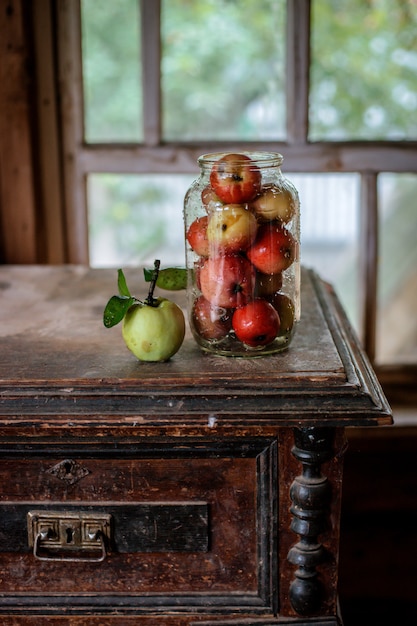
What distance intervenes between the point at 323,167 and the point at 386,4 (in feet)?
1.28

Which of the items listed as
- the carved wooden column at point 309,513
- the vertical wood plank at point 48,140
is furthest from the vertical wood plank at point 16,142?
the carved wooden column at point 309,513

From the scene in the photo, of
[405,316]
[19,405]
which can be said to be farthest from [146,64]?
[19,405]

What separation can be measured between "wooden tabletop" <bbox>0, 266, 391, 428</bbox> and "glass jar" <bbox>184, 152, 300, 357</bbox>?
41 millimetres

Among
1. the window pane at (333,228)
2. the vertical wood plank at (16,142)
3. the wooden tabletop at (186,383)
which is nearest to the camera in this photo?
the wooden tabletop at (186,383)

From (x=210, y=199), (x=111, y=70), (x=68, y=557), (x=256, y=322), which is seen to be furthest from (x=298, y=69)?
(x=68, y=557)

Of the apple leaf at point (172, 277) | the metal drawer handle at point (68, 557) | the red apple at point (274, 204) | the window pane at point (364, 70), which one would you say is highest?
the window pane at point (364, 70)

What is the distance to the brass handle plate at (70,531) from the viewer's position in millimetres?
1154

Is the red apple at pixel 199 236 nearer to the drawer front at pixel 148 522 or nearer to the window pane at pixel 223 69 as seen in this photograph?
the drawer front at pixel 148 522

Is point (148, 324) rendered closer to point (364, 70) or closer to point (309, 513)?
point (309, 513)

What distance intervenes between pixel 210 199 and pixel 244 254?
0.10 metres

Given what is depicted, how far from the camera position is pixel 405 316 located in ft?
6.72

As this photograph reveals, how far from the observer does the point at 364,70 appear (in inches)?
75.2

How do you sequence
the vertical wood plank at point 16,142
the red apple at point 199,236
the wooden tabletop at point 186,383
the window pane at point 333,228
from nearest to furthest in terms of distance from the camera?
the wooden tabletop at point 186,383, the red apple at point 199,236, the vertical wood plank at point 16,142, the window pane at point 333,228

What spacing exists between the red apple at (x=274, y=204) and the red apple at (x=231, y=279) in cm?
7
